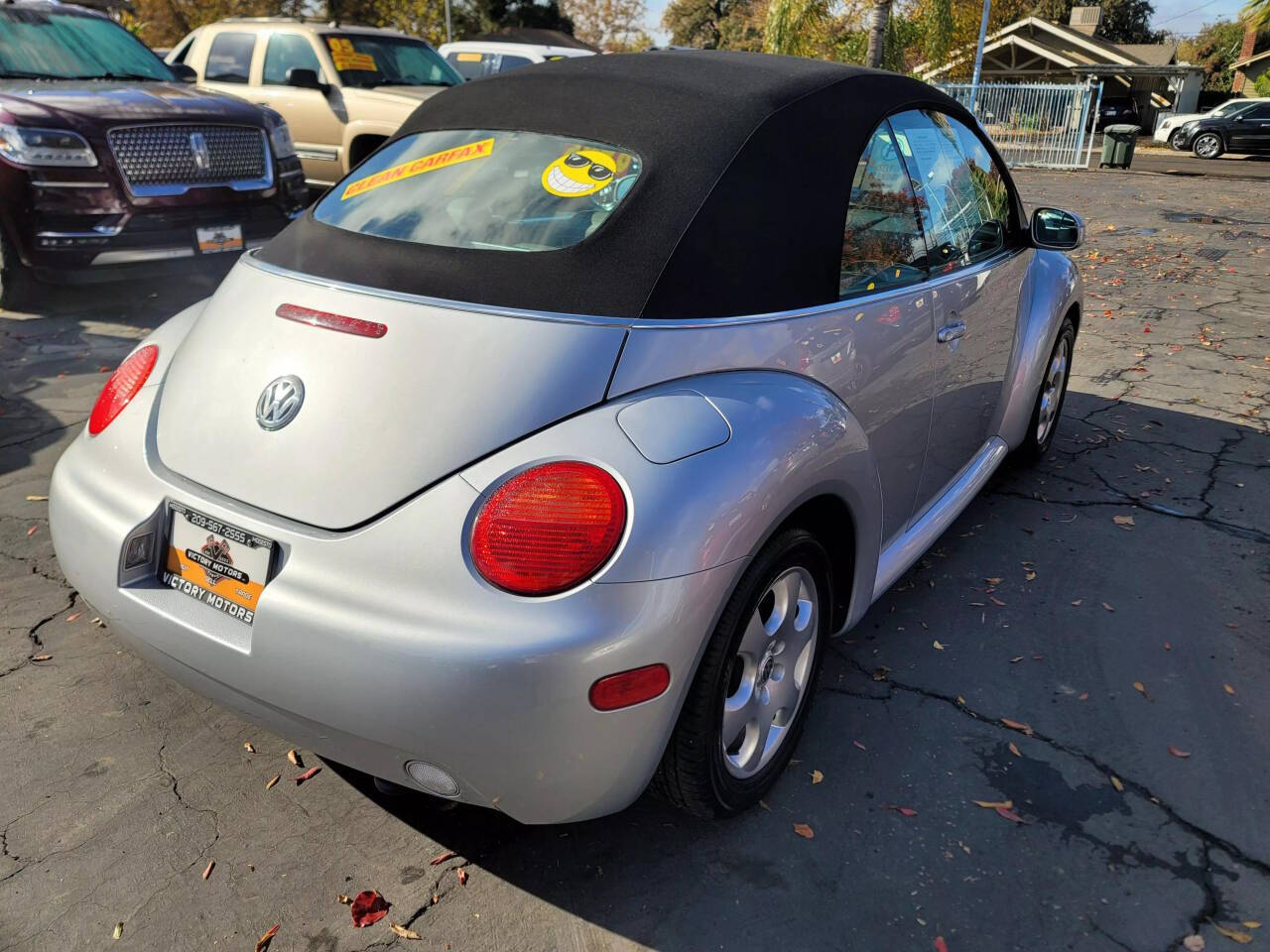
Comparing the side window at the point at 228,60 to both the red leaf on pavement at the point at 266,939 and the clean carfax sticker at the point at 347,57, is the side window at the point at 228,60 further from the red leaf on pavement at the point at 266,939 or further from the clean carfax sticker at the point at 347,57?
the red leaf on pavement at the point at 266,939

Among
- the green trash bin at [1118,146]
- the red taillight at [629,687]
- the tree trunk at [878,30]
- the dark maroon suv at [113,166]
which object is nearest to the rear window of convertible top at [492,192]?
the red taillight at [629,687]

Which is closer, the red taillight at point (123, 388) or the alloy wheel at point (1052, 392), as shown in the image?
the red taillight at point (123, 388)

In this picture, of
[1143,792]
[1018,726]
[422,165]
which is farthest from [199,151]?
[1143,792]

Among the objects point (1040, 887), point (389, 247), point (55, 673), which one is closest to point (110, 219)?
point (55, 673)

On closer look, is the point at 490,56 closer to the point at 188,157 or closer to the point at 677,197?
the point at 188,157

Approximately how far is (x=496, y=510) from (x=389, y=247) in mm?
902

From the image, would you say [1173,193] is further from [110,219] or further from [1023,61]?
[1023,61]

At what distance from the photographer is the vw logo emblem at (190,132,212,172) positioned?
21.6ft

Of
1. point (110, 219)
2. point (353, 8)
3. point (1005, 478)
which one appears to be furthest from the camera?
point (353, 8)

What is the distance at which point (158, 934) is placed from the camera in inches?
80.4

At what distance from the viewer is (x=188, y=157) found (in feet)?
21.5

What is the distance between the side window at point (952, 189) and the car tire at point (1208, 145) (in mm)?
27395

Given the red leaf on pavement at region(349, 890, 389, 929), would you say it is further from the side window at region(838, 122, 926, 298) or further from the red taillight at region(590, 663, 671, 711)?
the side window at region(838, 122, 926, 298)

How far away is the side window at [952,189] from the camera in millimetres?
3100
